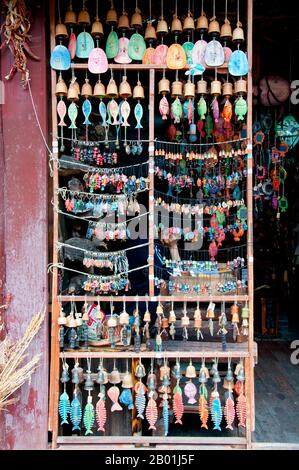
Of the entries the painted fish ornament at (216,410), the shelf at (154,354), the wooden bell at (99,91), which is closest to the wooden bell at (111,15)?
the wooden bell at (99,91)

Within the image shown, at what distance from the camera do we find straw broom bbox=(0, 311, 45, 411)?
2955mm

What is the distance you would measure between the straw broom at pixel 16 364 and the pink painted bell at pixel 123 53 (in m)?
1.74

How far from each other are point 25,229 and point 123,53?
4.38 feet

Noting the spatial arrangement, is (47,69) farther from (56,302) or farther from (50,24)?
(56,302)

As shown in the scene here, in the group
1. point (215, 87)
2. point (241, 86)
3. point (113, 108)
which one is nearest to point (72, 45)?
point (113, 108)

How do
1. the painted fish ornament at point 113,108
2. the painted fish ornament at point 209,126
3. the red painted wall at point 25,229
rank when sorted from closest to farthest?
the red painted wall at point 25,229 → the painted fish ornament at point 113,108 → the painted fish ornament at point 209,126

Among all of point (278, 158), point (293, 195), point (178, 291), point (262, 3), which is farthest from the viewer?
point (293, 195)

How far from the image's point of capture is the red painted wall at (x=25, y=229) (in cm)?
312

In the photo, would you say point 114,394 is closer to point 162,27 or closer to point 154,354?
point 154,354

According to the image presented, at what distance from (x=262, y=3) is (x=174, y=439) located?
3753mm

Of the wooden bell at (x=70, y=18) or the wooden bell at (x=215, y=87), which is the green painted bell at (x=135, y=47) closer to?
the wooden bell at (x=70, y=18)
